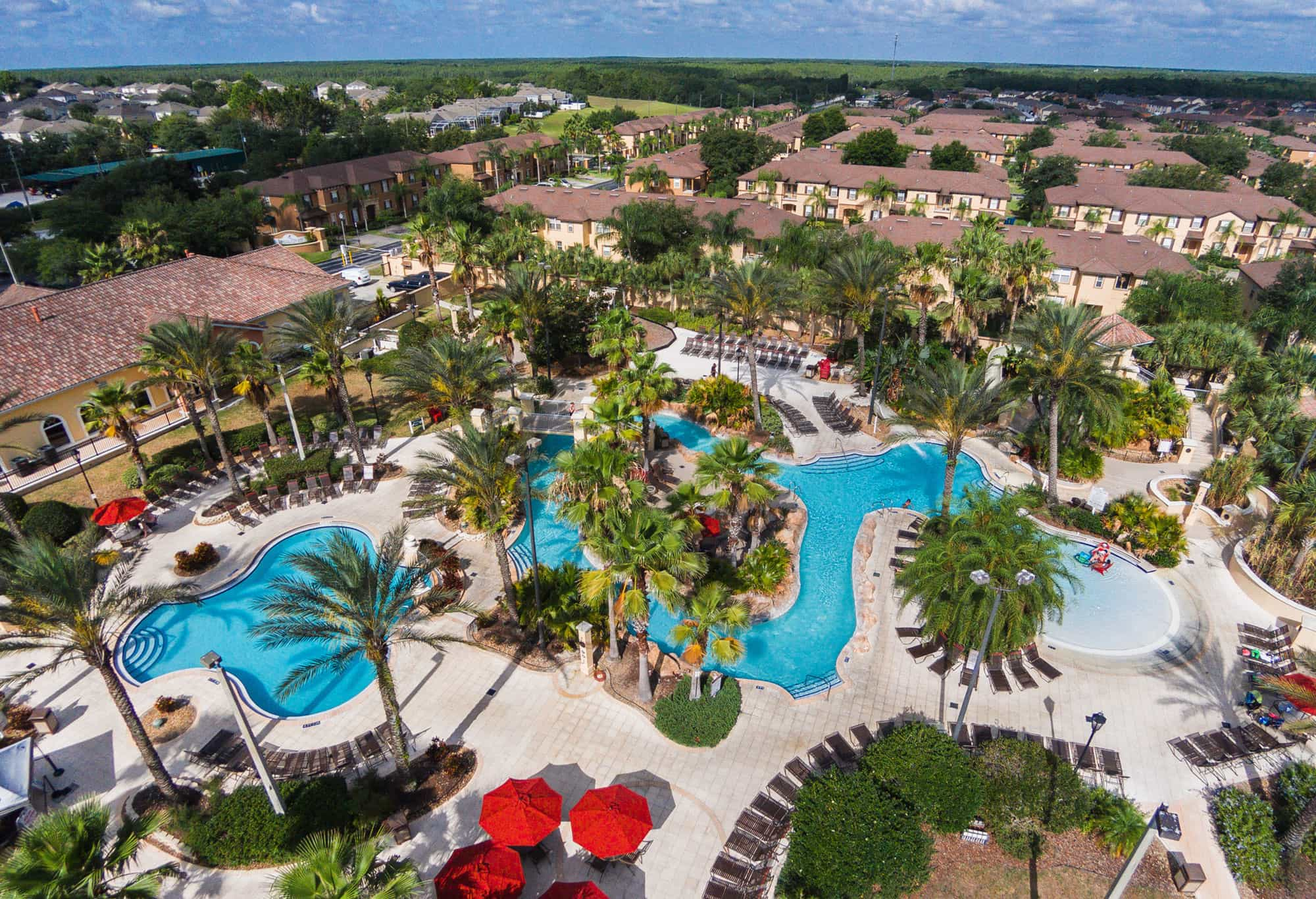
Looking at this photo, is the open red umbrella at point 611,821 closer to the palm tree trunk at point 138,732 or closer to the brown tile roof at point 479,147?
the palm tree trunk at point 138,732

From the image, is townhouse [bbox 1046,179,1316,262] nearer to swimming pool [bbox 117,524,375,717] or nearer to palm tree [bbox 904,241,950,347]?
palm tree [bbox 904,241,950,347]

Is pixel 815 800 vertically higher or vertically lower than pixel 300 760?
higher

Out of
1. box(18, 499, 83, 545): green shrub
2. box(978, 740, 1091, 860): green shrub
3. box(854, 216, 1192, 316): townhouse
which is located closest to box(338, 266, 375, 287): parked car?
box(18, 499, 83, 545): green shrub

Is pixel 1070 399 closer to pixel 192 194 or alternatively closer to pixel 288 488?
pixel 288 488

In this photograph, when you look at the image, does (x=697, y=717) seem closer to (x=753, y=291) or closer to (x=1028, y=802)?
(x=1028, y=802)

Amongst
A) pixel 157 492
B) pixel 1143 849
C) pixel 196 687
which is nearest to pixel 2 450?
pixel 157 492

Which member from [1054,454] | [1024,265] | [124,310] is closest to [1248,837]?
[1054,454]
